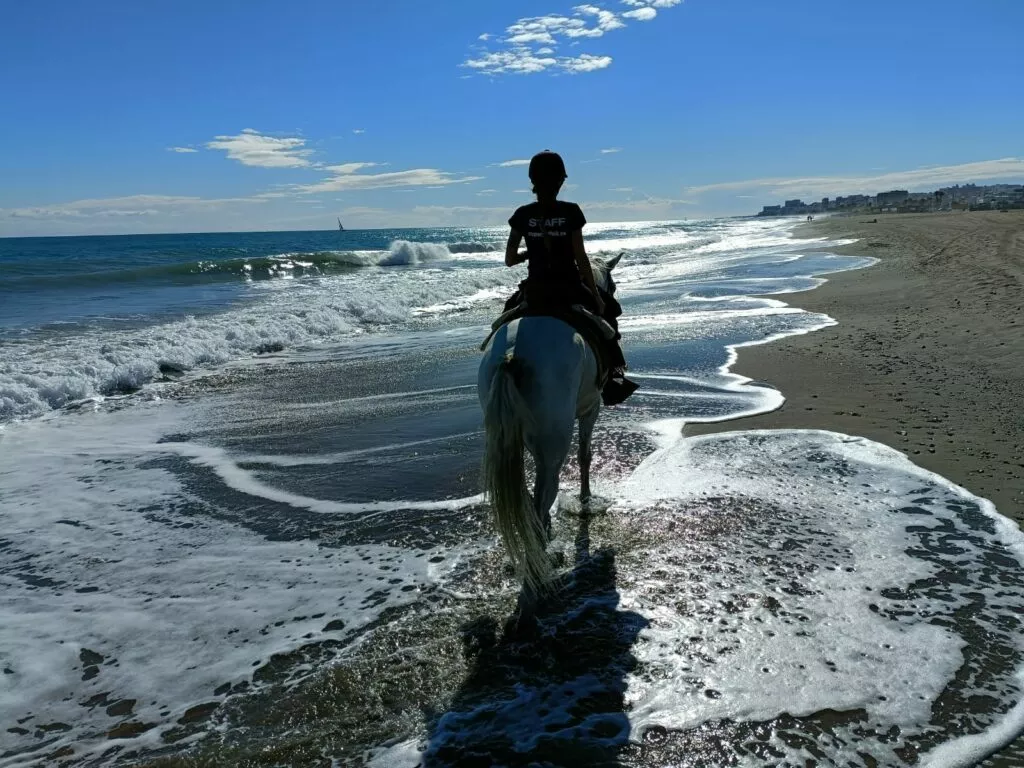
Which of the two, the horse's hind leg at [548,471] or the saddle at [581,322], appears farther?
the saddle at [581,322]

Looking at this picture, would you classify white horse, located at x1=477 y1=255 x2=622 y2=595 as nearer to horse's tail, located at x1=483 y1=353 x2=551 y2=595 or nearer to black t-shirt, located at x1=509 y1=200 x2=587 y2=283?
horse's tail, located at x1=483 y1=353 x2=551 y2=595

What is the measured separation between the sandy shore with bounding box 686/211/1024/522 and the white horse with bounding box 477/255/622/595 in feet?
10.9

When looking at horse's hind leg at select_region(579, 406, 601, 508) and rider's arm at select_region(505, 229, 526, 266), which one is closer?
rider's arm at select_region(505, 229, 526, 266)

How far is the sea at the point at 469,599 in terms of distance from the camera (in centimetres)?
285

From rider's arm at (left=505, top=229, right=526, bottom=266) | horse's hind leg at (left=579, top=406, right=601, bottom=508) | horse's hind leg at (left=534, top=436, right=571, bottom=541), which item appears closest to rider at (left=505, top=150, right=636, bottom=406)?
rider's arm at (left=505, top=229, right=526, bottom=266)

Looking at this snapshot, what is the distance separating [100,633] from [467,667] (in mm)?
2101

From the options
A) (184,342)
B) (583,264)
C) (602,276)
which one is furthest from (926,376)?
(184,342)

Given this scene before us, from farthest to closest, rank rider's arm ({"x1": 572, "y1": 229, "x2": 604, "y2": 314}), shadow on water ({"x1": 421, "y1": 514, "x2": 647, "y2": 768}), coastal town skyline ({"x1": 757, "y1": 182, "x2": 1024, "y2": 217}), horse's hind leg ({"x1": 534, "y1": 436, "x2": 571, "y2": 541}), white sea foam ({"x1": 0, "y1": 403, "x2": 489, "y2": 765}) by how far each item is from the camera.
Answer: coastal town skyline ({"x1": 757, "y1": 182, "x2": 1024, "y2": 217}) < rider's arm ({"x1": 572, "y1": 229, "x2": 604, "y2": 314}) < horse's hind leg ({"x1": 534, "y1": 436, "x2": 571, "y2": 541}) < white sea foam ({"x1": 0, "y1": 403, "x2": 489, "y2": 765}) < shadow on water ({"x1": 421, "y1": 514, "x2": 647, "y2": 768})

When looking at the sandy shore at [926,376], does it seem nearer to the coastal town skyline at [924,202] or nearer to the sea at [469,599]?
the sea at [469,599]

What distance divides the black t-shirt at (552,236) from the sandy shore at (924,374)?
10.6 feet

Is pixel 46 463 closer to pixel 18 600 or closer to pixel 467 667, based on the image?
pixel 18 600

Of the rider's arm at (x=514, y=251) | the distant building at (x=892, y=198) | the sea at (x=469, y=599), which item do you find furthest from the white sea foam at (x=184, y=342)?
the distant building at (x=892, y=198)

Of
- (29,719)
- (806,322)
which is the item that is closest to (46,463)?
(29,719)

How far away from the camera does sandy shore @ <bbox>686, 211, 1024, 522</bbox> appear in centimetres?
570
